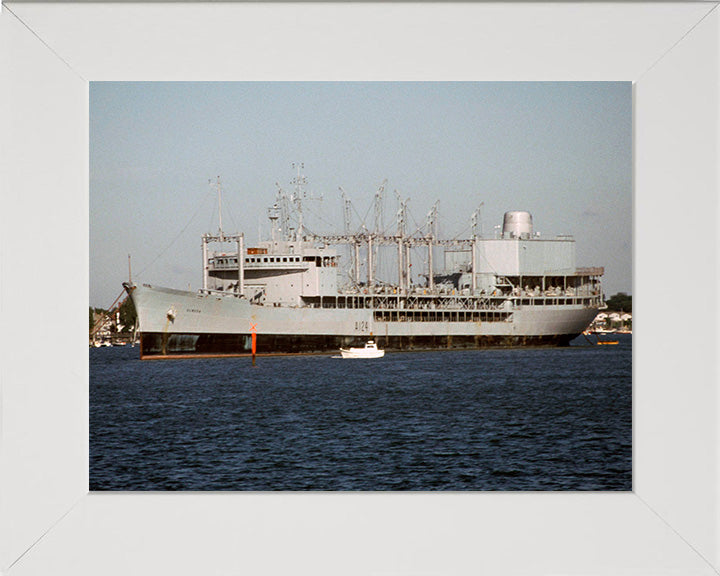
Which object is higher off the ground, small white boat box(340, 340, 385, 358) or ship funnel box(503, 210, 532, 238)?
ship funnel box(503, 210, 532, 238)

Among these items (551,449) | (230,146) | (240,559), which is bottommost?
(551,449)

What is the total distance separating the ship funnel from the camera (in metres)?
30.7

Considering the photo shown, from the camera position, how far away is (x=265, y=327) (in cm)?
2422

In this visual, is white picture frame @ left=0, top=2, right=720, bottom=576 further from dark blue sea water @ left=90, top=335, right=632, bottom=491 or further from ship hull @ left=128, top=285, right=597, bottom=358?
ship hull @ left=128, top=285, right=597, bottom=358

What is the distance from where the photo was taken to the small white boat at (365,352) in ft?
79.6

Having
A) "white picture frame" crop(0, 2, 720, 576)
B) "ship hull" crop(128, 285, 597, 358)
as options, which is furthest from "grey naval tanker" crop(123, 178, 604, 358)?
"white picture frame" crop(0, 2, 720, 576)

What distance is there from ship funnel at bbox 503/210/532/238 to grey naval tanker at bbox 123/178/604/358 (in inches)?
1.3

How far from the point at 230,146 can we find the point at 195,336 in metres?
6.20
